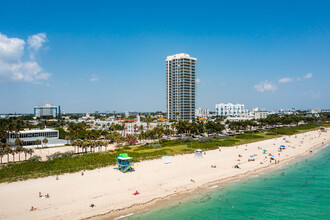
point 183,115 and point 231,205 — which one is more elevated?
point 183,115

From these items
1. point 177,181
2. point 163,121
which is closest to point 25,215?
point 177,181

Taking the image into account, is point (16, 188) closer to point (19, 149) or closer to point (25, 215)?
point (25, 215)

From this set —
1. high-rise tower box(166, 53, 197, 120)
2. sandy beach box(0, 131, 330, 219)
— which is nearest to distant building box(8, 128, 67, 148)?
sandy beach box(0, 131, 330, 219)

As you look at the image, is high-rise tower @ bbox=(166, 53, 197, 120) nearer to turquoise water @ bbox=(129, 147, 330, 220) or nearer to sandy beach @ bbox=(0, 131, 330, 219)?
sandy beach @ bbox=(0, 131, 330, 219)

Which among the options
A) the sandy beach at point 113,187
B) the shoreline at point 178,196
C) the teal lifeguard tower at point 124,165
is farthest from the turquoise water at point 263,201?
the teal lifeguard tower at point 124,165

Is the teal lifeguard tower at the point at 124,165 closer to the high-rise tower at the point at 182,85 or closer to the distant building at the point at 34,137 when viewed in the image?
the distant building at the point at 34,137

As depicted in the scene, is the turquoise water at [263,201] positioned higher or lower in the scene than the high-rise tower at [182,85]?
lower

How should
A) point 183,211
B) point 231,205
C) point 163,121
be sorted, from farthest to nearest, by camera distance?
point 163,121, point 231,205, point 183,211

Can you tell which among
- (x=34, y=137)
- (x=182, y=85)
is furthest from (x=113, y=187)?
(x=182, y=85)
